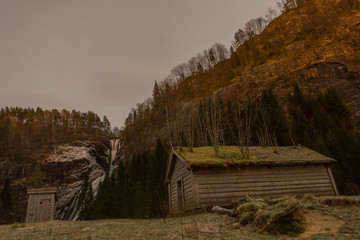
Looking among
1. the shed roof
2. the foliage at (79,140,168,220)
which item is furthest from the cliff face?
the shed roof

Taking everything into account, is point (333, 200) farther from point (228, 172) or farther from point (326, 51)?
point (326, 51)

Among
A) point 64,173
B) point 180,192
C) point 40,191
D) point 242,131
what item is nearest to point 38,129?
point 64,173

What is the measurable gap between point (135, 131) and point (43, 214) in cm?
5595

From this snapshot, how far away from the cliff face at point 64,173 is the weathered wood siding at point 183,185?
115ft

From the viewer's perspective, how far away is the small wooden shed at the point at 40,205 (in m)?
19.4

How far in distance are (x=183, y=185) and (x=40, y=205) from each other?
41.7 ft

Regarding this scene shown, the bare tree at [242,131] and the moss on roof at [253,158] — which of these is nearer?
the moss on roof at [253,158]

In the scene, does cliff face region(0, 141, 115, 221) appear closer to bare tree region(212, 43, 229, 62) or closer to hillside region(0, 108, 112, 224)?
hillside region(0, 108, 112, 224)

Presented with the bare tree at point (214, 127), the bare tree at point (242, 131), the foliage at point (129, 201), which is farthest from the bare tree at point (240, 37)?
the bare tree at point (214, 127)

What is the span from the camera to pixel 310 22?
184 feet

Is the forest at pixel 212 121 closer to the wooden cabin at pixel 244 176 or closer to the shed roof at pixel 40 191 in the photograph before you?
the wooden cabin at pixel 244 176

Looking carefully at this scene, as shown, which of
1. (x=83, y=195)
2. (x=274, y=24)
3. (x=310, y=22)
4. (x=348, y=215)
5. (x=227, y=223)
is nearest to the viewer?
(x=348, y=215)

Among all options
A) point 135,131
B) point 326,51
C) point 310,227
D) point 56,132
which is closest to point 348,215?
point 310,227

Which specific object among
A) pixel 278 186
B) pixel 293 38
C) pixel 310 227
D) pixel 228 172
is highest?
pixel 293 38
